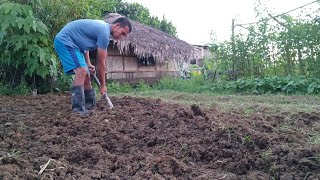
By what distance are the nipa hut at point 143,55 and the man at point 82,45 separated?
6.79m

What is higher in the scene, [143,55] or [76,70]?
[143,55]

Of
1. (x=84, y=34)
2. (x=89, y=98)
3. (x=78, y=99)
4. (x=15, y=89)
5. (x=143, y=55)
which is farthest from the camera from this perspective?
(x=143, y=55)

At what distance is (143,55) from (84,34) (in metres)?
7.60

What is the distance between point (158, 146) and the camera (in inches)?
108

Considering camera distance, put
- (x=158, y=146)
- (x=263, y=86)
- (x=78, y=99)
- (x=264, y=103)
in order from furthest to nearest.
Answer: (x=263, y=86) → (x=264, y=103) → (x=78, y=99) → (x=158, y=146)

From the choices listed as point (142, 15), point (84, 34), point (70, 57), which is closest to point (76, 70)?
point (70, 57)

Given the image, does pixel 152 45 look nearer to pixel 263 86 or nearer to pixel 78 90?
pixel 263 86

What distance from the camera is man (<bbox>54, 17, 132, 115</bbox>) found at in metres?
3.97

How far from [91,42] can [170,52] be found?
28.2 feet

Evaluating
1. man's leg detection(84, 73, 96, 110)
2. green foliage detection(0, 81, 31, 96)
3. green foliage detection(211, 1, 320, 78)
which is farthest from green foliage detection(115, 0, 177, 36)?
man's leg detection(84, 73, 96, 110)

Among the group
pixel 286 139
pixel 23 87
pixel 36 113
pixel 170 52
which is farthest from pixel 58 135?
pixel 170 52

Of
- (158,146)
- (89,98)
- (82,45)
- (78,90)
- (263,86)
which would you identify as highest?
(82,45)

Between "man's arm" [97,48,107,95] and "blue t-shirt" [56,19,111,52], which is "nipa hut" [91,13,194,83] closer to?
"blue t-shirt" [56,19,111,52]

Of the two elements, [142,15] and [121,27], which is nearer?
[121,27]
